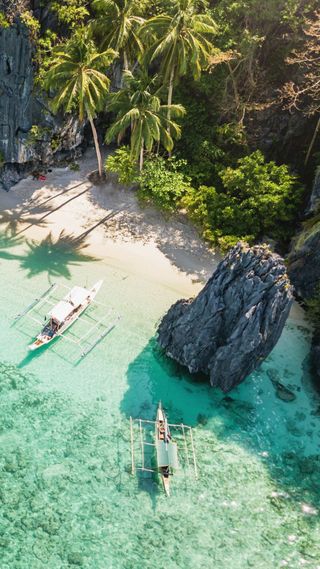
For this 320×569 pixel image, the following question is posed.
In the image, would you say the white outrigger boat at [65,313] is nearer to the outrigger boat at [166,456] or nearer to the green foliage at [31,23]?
the outrigger boat at [166,456]

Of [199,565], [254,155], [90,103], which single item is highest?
[90,103]

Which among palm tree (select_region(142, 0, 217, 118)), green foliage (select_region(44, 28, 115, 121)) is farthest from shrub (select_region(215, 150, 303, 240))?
green foliage (select_region(44, 28, 115, 121))

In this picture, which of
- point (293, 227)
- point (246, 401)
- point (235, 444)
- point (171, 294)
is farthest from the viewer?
point (293, 227)

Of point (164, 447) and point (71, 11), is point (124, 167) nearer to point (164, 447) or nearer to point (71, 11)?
point (71, 11)

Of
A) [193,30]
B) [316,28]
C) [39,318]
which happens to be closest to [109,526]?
[39,318]

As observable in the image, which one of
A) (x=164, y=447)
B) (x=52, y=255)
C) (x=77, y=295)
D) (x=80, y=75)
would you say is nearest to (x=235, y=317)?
(x=164, y=447)

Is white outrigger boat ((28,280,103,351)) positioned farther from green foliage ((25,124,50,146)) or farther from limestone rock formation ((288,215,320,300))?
green foliage ((25,124,50,146))

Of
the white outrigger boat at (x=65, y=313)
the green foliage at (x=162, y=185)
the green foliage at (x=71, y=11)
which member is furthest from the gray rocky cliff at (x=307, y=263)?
the green foliage at (x=71, y=11)

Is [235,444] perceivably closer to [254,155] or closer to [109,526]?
[109,526]
